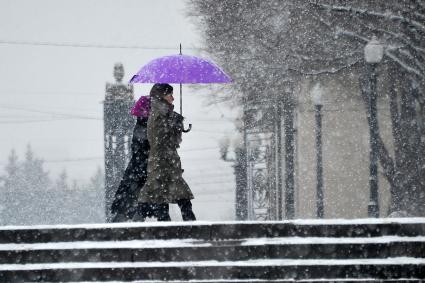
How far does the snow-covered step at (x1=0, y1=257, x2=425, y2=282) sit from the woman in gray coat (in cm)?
252

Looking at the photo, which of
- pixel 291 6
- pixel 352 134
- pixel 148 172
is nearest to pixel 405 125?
pixel 291 6

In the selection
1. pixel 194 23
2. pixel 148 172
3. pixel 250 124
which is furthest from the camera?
pixel 250 124

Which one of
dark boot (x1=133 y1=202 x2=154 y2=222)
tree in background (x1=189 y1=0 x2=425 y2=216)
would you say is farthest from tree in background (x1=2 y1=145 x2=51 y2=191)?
dark boot (x1=133 y1=202 x2=154 y2=222)

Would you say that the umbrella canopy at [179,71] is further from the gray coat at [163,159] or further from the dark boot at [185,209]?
the dark boot at [185,209]

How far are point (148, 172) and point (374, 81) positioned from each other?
781cm

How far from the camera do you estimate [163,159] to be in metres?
9.55

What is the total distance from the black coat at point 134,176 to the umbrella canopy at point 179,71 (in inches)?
29.7

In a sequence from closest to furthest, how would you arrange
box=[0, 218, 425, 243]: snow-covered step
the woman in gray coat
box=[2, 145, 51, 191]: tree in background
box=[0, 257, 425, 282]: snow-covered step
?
box=[0, 257, 425, 282]: snow-covered step < box=[0, 218, 425, 243]: snow-covered step < the woman in gray coat < box=[2, 145, 51, 191]: tree in background

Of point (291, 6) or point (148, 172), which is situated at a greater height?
point (291, 6)

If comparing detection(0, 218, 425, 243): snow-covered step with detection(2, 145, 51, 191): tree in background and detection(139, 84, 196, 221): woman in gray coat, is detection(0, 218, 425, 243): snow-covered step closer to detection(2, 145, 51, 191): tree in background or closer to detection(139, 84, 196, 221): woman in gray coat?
detection(139, 84, 196, 221): woman in gray coat

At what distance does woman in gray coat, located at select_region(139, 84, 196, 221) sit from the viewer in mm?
9414

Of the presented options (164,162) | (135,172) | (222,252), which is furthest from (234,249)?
(135,172)

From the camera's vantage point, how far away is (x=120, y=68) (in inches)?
1516

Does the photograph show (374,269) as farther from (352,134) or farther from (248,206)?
(248,206)
